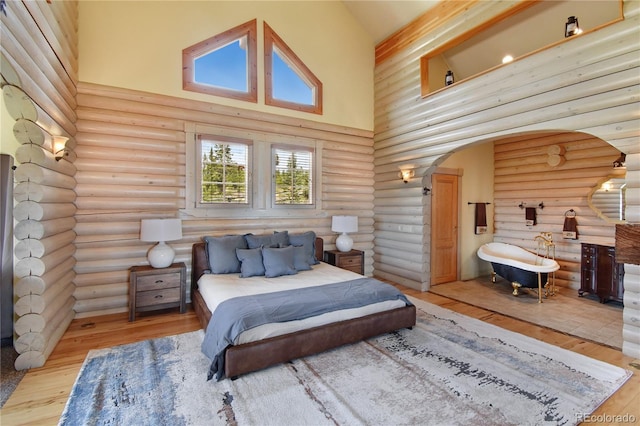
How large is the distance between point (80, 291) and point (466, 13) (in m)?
6.73

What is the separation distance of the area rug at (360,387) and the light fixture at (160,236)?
3.78 feet

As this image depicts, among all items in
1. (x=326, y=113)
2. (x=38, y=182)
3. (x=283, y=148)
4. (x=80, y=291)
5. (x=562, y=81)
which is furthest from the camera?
(x=326, y=113)

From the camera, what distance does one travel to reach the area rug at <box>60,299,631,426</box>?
2.19 meters

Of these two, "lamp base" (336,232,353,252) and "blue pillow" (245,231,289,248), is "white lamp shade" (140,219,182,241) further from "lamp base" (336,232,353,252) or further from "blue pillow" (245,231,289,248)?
"lamp base" (336,232,353,252)

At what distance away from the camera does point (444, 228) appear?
6.05 metres

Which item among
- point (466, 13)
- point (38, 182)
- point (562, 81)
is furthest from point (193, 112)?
point (562, 81)

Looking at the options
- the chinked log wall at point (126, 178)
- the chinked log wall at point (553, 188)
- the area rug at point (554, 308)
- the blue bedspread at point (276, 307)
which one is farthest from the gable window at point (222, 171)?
the chinked log wall at point (553, 188)

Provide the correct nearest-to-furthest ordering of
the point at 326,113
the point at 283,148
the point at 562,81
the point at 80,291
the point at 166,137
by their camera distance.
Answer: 1. the point at 562,81
2. the point at 80,291
3. the point at 166,137
4. the point at 283,148
5. the point at 326,113

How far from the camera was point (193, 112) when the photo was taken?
4703mm

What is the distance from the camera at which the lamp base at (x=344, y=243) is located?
5719 millimetres

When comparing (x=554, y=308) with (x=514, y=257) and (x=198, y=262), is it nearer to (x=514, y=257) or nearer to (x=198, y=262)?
(x=514, y=257)

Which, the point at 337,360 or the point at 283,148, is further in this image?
the point at 283,148

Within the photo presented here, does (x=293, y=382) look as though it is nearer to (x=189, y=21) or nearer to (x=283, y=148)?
(x=283, y=148)

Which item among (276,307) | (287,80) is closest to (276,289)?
(276,307)
